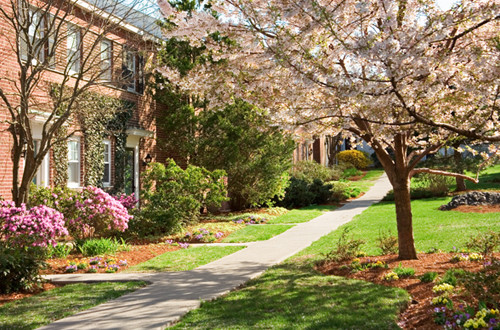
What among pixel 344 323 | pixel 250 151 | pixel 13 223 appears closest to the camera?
pixel 344 323

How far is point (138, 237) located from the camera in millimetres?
12641

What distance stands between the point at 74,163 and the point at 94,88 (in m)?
2.36

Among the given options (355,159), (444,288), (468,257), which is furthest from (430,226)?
(355,159)

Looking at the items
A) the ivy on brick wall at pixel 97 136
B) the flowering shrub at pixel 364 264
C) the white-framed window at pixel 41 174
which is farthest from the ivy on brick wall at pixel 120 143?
the flowering shrub at pixel 364 264

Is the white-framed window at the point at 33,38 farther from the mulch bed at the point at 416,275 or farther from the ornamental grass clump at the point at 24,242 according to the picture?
the mulch bed at the point at 416,275

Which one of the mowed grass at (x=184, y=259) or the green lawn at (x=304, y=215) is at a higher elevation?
the green lawn at (x=304, y=215)

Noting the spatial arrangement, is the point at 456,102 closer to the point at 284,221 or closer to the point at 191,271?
the point at 191,271

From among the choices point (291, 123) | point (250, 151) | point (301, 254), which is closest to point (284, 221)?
point (250, 151)

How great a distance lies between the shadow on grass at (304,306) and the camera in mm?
5152

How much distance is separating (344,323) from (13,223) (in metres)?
5.93

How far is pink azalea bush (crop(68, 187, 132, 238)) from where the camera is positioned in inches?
435

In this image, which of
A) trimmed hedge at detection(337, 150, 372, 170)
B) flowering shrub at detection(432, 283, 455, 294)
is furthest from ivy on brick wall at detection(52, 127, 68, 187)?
trimmed hedge at detection(337, 150, 372, 170)

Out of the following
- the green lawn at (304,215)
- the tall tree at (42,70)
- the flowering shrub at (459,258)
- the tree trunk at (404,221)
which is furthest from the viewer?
the green lawn at (304,215)

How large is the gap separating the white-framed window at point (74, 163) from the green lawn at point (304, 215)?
6.17 metres
